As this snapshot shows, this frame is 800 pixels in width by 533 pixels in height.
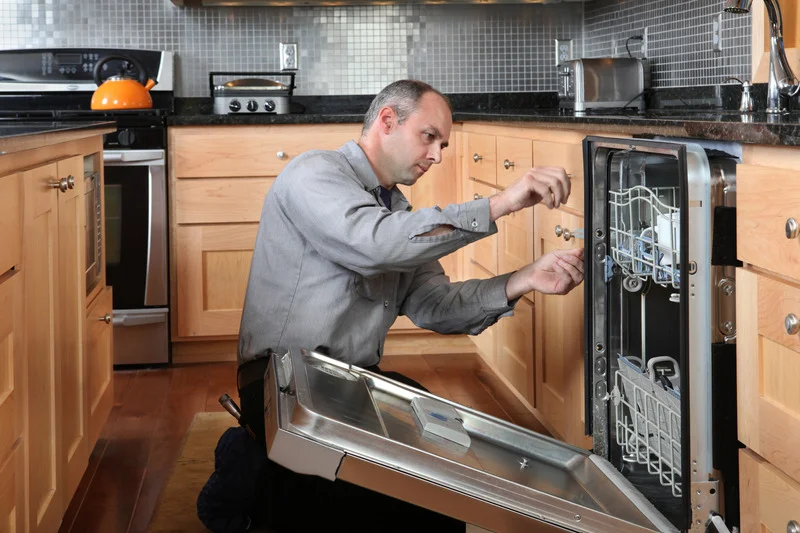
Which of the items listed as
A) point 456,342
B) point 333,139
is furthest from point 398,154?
point 456,342

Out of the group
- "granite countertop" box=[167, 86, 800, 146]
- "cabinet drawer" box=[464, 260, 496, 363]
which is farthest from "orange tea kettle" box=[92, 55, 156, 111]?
"cabinet drawer" box=[464, 260, 496, 363]

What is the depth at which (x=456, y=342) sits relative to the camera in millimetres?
3904

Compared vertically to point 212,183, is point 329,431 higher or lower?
lower

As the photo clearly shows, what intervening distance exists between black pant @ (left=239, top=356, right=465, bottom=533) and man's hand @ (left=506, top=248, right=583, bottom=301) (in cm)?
29

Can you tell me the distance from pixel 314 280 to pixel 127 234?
176 cm

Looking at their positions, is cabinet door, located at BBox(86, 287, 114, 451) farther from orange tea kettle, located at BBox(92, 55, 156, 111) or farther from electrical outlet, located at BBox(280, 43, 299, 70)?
electrical outlet, located at BBox(280, 43, 299, 70)

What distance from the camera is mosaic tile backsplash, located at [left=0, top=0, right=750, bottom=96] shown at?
13.4ft

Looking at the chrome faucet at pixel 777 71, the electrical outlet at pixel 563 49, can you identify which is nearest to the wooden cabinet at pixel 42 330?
the chrome faucet at pixel 777 71

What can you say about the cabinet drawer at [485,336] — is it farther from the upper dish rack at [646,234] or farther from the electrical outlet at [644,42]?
the upper dish rack at [646,234]

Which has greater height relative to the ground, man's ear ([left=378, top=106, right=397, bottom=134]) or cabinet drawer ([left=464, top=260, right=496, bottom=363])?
man's ear ([left=378, top=106, right=397, bottom=134])

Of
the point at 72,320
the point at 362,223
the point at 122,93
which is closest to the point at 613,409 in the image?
the point at 362,223

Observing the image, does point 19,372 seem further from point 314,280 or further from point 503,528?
point 503,528

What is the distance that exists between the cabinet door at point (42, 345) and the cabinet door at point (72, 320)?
62mm

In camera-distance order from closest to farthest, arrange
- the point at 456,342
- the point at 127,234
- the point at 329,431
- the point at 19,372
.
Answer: the point at 329,431
the point at 19,372
the point at 127,234
the point at 456,342
